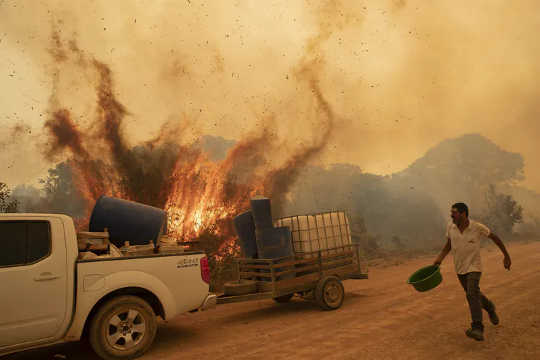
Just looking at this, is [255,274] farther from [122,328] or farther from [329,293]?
[122,328]

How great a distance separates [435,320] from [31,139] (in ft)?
200

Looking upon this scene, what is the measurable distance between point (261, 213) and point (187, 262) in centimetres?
253

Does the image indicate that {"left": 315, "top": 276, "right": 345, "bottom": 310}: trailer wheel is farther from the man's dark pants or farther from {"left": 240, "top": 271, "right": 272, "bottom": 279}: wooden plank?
the man's dark pants

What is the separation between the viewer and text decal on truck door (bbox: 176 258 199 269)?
6023mm

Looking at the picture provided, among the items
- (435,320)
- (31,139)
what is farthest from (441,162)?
(435,320)

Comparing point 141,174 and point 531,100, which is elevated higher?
point 531,100

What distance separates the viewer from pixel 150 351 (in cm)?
588

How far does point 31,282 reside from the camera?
16.0 feet

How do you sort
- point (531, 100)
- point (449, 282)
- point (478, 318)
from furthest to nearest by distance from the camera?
point (531, 100) < point (449, 282) < point (478, 318)

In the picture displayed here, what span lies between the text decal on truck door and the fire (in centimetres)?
977

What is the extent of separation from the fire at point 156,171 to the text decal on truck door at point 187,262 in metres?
9.77

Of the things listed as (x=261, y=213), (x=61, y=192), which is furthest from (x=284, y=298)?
(x=61, y=192)

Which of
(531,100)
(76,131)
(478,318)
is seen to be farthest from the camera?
(531,100)

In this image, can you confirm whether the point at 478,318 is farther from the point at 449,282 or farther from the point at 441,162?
the point at 441,162
